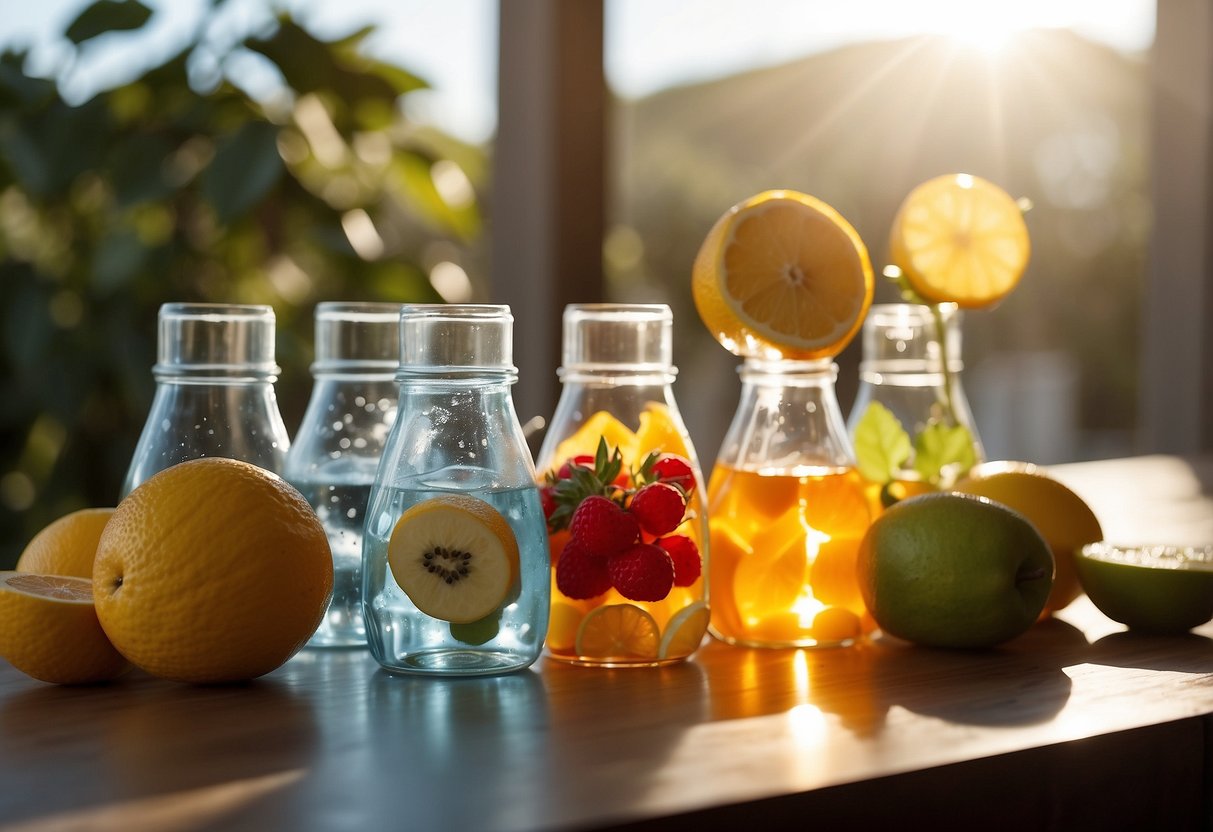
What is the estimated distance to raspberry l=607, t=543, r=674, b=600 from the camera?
→ 2.39 ft

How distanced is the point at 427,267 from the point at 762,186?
23.0 ft

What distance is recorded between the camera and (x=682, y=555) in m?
0.77

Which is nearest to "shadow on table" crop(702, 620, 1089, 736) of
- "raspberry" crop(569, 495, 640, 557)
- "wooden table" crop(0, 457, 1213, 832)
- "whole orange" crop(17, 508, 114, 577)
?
"wooden table" crop(0, 457, 1213, 832)

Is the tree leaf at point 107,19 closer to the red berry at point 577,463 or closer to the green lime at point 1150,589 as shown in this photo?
the red berry at point 577,463

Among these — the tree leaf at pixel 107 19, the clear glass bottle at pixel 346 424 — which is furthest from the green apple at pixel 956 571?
the tree leaf at pixel 107 19

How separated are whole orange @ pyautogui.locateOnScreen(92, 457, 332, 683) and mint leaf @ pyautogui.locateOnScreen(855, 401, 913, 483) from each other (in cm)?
44

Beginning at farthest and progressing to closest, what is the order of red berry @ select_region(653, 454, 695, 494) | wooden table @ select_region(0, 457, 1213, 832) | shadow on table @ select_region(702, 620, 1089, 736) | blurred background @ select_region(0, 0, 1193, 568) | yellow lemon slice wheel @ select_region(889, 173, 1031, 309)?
blurred background @ select_region(0, 0, 1193, 568), yellow lemon slice wheel @ select_region(889, 173, 1031, 309), red berry @ select_region(653, 454, 695, 494), shadow on table @ select_region(702, 620, 1089, 736), wooden table @ select_region(0, 457, 1213, 832)

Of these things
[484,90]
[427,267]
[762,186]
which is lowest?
[427,267]

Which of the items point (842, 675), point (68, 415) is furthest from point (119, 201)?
point (842, 675)

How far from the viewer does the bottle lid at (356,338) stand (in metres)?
0.86

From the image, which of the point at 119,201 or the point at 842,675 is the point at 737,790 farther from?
the point at 119,201

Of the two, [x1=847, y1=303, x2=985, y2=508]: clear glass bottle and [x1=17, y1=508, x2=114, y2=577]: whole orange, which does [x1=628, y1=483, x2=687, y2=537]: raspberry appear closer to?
[x1=847, y1=303, x2=985, y2=508]: clear glass bottle

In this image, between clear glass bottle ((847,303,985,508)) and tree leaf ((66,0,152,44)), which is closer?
clear glass bottle ((847,303,985,508))

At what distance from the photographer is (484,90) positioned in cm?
166
